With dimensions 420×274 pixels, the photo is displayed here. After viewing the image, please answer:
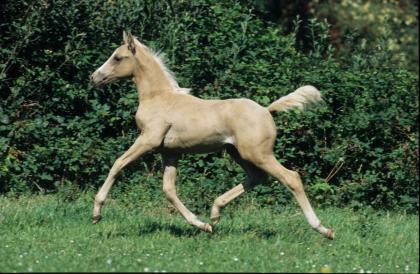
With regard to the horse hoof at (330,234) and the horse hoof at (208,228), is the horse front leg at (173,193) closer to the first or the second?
the horse hoof at (208,228)

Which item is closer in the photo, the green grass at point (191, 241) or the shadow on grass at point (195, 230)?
the green grass at point (191, 241)

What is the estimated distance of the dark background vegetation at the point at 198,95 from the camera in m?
11.9

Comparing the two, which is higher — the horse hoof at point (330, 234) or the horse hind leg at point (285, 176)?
the horse hind leg at point (285, 176)

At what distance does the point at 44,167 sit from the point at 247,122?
152 inches

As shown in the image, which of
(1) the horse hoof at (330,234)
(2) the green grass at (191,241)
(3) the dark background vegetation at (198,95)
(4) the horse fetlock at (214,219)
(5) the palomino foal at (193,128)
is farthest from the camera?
(3) the dark background vegetation at (198,95)

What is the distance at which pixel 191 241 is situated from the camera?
886 cm

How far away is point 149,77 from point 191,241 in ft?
6.73

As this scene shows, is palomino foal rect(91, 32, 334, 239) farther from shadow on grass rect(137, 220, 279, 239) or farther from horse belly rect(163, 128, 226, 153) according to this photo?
shadow on grass rect(137, 220, 279, 239)

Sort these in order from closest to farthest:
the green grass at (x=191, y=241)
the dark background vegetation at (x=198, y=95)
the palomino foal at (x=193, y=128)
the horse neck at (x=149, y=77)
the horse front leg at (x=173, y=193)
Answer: the green grass at (x=191, y=241), the palomino foal at (x=193, y=128), the horse front leg at (x=173, y=193), the horse neck at (x=149, y=77), the dark background vegetation at (x=198, y=95)

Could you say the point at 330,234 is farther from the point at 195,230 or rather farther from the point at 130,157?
the point at 130,157

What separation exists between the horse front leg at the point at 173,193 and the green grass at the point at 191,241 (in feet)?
0.37

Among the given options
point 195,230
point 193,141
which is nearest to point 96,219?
point 195,230

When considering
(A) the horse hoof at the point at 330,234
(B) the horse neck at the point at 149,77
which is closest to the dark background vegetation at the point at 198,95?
(B) the horse neck at the point at 149,77

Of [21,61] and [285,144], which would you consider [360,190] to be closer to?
[285,144]
